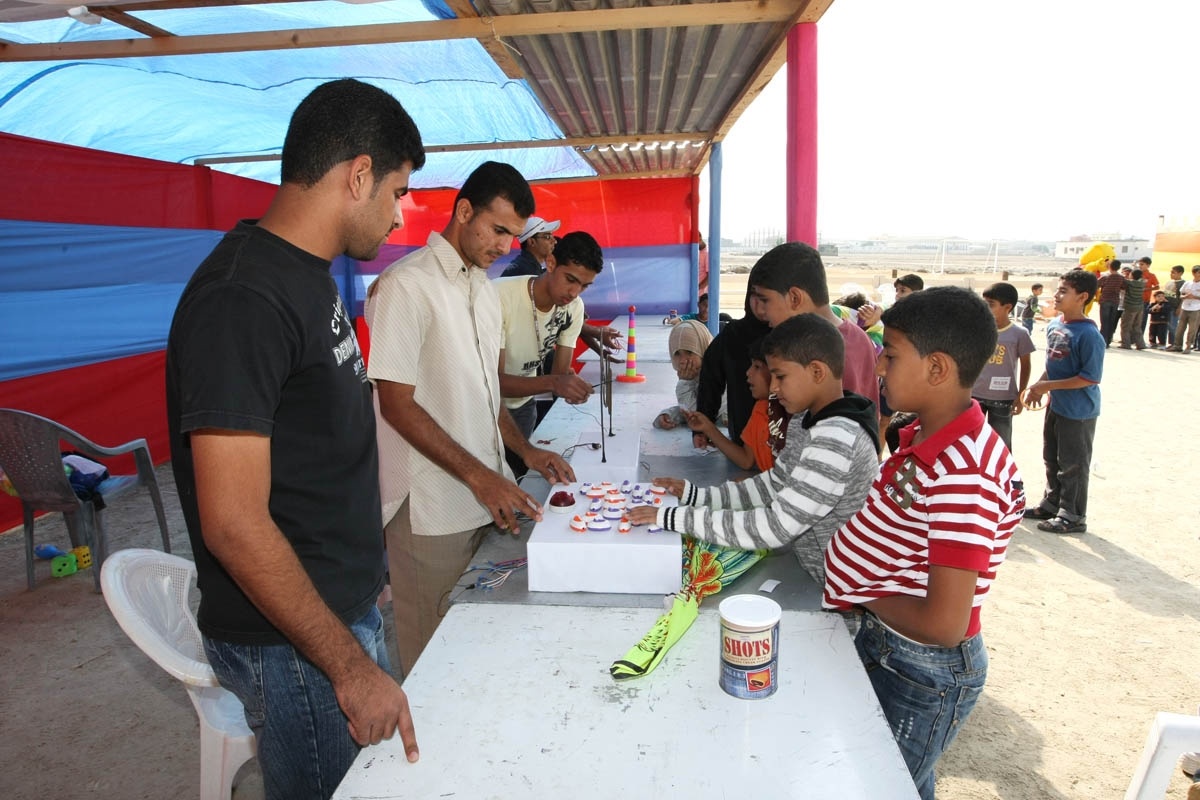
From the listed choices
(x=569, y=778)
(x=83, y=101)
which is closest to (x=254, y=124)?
(x=83, y=101)

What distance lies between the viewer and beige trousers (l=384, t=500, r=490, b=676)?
2.16m

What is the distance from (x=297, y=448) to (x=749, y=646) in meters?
0.86

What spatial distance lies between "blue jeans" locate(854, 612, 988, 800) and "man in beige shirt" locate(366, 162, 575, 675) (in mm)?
928

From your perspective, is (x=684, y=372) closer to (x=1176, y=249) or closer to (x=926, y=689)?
(x=926, y=689)

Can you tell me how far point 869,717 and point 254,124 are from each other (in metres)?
5.90

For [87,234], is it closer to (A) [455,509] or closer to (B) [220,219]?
(B) [220,219]

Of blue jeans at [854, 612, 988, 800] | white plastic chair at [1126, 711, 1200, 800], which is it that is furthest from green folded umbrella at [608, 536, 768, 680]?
white plastic chair at [1126, 711, 1200, 800]

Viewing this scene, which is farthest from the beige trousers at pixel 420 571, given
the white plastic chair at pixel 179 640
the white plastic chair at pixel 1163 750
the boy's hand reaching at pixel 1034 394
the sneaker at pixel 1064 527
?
the sneaker at pixel 1064 527

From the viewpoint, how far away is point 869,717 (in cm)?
122

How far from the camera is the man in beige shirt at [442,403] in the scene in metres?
1.95

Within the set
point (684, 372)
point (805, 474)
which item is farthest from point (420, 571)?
point (684, 372)

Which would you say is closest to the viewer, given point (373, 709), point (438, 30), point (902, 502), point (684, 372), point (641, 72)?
point (373, 709)

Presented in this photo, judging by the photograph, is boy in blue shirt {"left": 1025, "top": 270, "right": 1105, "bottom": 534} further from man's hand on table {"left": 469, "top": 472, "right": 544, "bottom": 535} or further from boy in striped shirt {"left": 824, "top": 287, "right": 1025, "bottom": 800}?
man's hand on table {"left": 469, "top": 472, "right": 544, "bottom": 535}

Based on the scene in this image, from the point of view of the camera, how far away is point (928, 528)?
1.41 metres
